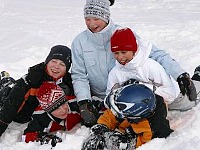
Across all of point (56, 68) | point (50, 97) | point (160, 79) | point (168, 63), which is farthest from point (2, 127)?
point (168, 63)

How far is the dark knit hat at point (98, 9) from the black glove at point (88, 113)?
31.3 inches

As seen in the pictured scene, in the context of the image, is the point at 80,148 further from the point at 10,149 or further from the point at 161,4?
the point at 161,4

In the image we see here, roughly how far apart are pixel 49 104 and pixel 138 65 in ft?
2.82

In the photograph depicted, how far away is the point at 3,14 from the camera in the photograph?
10109 millimetres

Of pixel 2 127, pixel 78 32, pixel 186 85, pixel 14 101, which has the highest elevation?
pixel 186 85

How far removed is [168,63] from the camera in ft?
11.4

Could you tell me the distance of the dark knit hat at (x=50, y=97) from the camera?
3.48 m

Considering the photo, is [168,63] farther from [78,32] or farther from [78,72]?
[78,32]

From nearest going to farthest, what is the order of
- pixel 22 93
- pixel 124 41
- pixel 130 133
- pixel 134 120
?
pixel 134 120
pixel 130 133
pixel 124 41
pixel 22 93

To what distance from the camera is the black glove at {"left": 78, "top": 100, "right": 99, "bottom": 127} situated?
3.47 m

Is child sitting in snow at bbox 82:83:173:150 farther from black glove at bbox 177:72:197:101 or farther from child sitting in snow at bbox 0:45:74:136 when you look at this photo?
child sitting in snow at bbox 0:45:74:136

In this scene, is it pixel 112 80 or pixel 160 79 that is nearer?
pixel 160 79

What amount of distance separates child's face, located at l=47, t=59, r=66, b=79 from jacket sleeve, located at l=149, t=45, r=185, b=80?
0.84m

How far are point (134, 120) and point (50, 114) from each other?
92 cm
